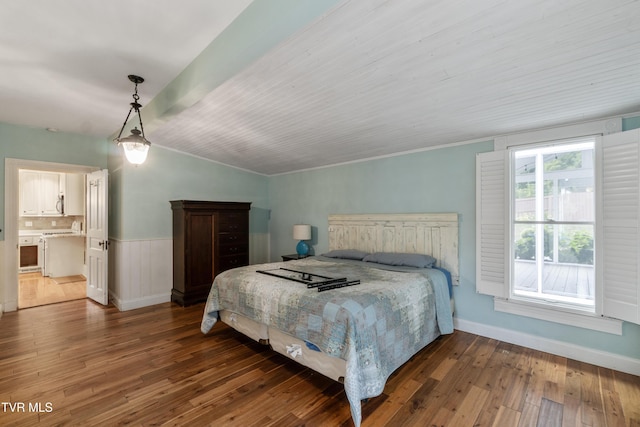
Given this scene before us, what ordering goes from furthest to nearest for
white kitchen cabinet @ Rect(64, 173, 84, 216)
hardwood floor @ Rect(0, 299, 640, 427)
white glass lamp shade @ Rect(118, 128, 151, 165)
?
1. white kitchen cabinet @ Rect(64, 173, 84, 216)
2. white glass lamp shade @ Rect(118, 128, 151, 165)
3. hardwood floor @ Rect(0, 299, 640, 427)

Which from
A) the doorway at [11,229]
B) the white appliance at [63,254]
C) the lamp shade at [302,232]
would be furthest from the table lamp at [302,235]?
the white appliance at [63,254]

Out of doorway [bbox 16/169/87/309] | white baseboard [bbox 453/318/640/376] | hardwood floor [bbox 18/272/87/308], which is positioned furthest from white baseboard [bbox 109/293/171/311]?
white baseboard [bbox 453/318/640/376]

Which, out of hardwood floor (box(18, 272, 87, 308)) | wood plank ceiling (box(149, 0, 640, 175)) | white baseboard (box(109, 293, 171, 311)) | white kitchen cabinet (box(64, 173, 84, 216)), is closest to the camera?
wood plank ceiling (box(149, 0, 640, 175))

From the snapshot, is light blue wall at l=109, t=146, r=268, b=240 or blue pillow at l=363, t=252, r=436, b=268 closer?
blue pillow at l=363, t=252, r=436, b=268

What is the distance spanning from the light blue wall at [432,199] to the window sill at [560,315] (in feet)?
0.19

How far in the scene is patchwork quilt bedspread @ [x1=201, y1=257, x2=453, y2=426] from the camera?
2.01 meters

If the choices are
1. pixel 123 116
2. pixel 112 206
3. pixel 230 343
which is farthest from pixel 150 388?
pixel 112 206

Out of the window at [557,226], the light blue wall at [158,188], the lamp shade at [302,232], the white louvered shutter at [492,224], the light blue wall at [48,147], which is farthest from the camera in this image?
the lamp shade at [302,232]

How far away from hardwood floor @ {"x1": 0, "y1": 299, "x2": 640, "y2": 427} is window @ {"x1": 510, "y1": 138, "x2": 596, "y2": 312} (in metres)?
1.51

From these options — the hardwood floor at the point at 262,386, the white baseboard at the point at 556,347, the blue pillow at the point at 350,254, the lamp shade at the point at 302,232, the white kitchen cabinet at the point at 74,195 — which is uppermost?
the white kitchen cabinet at the point at 74,195

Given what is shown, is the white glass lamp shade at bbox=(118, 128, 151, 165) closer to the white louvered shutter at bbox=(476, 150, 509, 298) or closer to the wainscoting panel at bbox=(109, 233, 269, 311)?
the wainscoting panel at bbox=(109, 233, 269, 311)

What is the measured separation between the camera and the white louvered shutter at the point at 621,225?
93.4 inches

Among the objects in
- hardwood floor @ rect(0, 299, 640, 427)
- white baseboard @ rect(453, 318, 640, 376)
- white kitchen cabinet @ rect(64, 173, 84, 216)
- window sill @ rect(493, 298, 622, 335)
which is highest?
white kitchen cabinet @ rect(64, 173, 84, 216)

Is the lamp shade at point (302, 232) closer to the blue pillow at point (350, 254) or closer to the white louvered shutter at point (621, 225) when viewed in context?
the blue pillow at point (350, 254)
